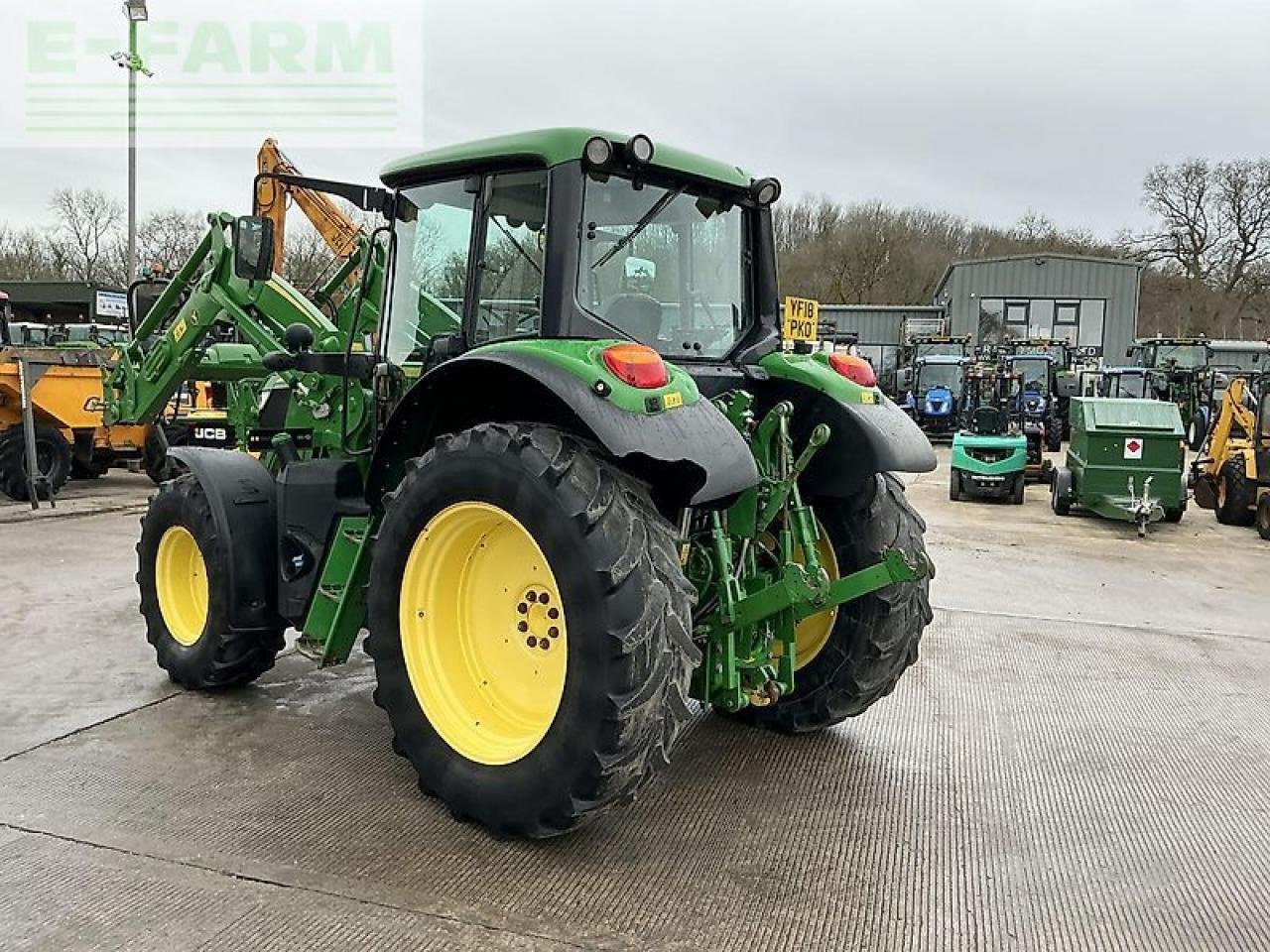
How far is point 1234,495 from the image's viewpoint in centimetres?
1200

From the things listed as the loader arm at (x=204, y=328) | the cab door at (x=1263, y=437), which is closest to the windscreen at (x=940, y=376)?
the cab door at (x=1263, y=437)

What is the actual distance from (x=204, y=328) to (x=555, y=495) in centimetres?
317

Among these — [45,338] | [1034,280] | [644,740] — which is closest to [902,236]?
[1034,280]

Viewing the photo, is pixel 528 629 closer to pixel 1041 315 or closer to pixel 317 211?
pixel 317 211

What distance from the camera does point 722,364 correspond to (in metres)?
4.13

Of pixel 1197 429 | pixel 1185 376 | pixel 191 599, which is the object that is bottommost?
pixel 191 599

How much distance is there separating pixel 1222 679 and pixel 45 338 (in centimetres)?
1728

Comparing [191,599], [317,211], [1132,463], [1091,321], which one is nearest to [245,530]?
[191,599]

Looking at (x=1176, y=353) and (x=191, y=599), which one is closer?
(x=191, y=599)

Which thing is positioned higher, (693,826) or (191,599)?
(191,599)

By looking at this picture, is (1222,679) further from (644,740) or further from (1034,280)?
(1034,280)

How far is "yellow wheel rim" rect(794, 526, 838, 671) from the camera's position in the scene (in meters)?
4.25

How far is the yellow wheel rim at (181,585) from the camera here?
195 inches

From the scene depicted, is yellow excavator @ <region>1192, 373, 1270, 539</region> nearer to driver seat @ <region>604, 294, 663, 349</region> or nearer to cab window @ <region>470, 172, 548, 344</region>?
driver seat @ <region>604, 294, 663, 349</region>
